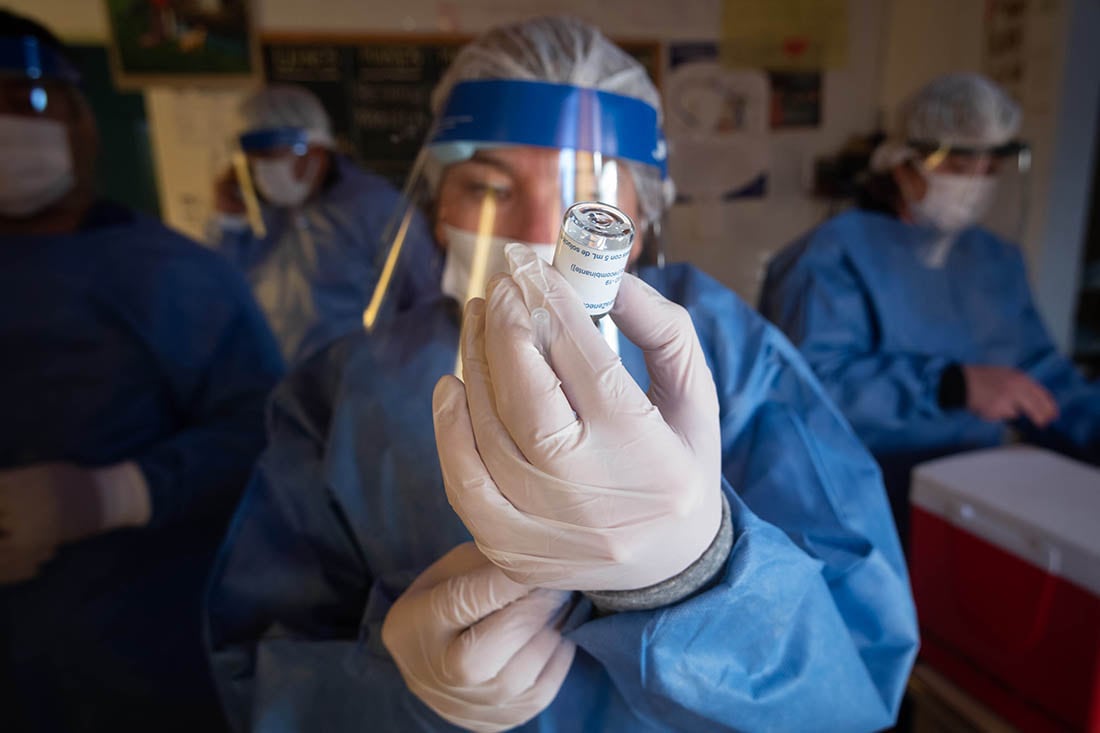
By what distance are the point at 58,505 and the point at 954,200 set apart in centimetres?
208

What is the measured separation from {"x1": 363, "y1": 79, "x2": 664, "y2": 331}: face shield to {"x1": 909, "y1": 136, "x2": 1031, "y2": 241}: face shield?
129 centimetres

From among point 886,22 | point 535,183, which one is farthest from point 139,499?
point 886,22

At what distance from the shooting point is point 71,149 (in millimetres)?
1200

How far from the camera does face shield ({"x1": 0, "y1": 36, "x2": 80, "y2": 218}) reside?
43.5 inches

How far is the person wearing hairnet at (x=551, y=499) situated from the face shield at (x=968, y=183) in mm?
1221

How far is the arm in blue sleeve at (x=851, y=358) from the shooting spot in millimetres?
1504

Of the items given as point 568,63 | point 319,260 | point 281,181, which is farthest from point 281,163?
point 568,63

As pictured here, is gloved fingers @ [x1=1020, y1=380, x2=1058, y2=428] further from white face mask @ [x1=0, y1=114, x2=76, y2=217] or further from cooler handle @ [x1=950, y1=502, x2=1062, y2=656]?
white face mask @ [x1=0, y1=114, x2=76, y2=217]

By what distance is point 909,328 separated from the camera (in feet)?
5.32

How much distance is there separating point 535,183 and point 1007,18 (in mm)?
2457

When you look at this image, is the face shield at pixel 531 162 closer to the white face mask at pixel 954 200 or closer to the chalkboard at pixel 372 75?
the white face mask at pixel 954 200

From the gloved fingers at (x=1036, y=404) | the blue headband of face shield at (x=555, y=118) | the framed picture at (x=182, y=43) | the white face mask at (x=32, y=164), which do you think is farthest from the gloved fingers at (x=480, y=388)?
the framed picture at (x=182, y=43)

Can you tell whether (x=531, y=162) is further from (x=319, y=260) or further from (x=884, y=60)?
(x=884, y=60)

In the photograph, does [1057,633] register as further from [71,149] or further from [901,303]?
[71,149]
